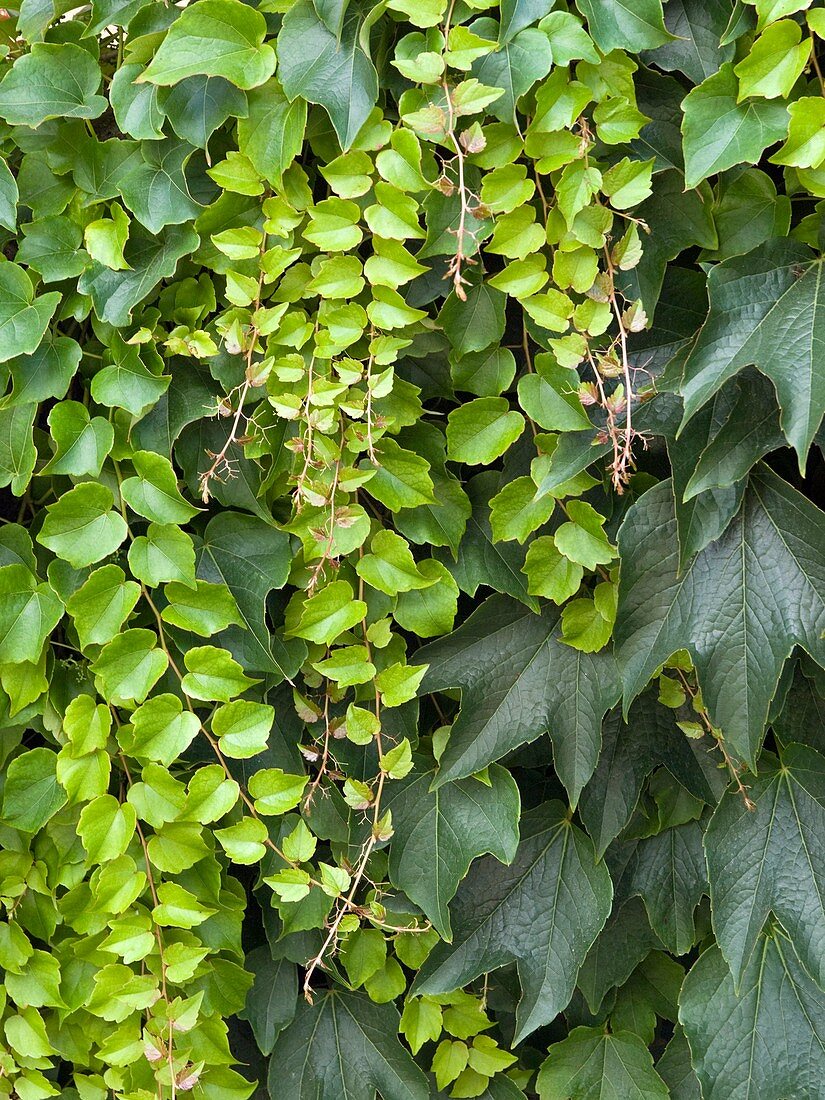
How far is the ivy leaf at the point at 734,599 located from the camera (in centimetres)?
87

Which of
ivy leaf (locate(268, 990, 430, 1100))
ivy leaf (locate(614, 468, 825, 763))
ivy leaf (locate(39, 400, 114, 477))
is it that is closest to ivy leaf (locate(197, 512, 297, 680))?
ivy leaf (locate(39, 400, 114, 477))

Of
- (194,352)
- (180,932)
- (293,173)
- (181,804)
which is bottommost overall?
(180,932)

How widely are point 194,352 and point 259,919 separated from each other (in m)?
0.73

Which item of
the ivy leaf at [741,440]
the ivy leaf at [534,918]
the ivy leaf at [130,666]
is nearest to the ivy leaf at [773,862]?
the ivy leaf at [534,918]

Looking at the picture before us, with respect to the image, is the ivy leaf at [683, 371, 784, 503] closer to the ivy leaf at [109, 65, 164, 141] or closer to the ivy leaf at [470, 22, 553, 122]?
the ivy leaf at [470, 22, 553, 122]

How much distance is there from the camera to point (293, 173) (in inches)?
36.3

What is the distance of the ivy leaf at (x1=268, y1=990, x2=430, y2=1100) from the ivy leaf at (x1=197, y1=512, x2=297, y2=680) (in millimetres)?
453

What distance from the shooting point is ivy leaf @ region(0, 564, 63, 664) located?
99cm

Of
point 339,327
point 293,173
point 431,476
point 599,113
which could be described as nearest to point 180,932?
point 431,476

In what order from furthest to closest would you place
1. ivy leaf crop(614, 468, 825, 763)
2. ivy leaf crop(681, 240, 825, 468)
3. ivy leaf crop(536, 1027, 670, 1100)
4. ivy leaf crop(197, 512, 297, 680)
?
1. ivy leaf crop(536, 1027, 670, 1100)
2. ivy leaf crop(197, 512, 297, 680)
3. ivy leaf crop(614, 468, 825, 763)
4. ivy leaf crop(681, 240, 825, 468)

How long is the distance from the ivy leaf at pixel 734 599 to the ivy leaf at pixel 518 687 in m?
0.07

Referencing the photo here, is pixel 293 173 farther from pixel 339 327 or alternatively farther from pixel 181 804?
pixel 181 804

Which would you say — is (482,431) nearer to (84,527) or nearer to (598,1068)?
(84,527)

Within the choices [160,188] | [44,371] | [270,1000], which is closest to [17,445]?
[44,371]
